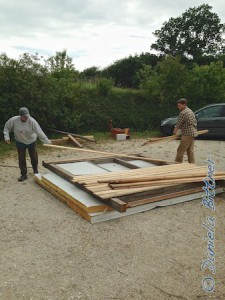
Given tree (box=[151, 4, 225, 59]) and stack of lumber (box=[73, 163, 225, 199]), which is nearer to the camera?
stack of lumber (box=[73, 163, 225, 199])

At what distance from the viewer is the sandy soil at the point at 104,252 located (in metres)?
3.44

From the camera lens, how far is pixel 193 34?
43906 mm

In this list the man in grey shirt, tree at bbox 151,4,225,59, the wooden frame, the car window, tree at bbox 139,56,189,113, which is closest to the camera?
the wooden frame

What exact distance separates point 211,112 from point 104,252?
36.0 feet

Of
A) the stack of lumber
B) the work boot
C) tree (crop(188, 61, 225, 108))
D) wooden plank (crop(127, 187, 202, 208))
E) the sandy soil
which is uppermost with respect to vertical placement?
tree (crop(188, 61, 225, 108))

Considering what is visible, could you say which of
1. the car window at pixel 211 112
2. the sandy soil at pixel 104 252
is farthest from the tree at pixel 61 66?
the sandy soil at pixel 104 252

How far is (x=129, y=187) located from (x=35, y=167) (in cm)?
292

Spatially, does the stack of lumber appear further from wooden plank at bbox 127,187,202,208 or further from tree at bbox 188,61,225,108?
tree at bbox 188,61,225,108

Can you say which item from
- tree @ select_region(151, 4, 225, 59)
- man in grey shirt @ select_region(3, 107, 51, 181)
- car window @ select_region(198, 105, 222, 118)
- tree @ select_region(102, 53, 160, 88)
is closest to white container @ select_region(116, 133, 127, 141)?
car window @ select_region(198, 105, 222, 118)

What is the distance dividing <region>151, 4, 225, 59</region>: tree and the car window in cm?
3152

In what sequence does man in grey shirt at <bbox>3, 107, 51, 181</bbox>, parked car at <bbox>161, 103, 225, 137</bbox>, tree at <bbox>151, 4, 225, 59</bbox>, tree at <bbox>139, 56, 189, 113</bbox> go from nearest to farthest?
man in grey shirt at <bbox>3, 107, 51, 181</bbox> < parked car at <bbox>161, 103, 225, 137</bbox> < tree at <bbox>139, 56, 189, 113</bbox> < tree at <bbox>151, 4, 225, 59</bbox>

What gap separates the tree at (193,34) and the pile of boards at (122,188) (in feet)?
130

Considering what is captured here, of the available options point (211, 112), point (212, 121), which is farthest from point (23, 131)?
point (211, 112)

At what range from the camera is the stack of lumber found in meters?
5.39
